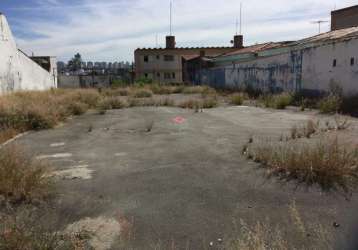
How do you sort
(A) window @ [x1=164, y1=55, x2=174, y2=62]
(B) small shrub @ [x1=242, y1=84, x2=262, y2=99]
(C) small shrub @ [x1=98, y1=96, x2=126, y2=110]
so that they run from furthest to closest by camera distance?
(A) window @ [x1=164, y1=55, x2=174, y2=62]
(B) small shrub @ [x1=242, y1=84, x2=262, y2=99]
(C) small shrub @ [x1=98, y1=96, x2=126, y2=110]

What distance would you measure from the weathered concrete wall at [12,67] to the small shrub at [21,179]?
646 inches

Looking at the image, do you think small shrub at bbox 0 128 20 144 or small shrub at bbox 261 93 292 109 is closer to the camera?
small shrub at bbox 0 128 20 144

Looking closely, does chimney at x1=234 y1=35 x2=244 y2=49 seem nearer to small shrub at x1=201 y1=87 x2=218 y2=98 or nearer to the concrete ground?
small shrub at x1=201 y1=87 x2=218 y2=98

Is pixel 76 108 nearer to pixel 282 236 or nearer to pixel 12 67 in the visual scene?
pixel 12 67

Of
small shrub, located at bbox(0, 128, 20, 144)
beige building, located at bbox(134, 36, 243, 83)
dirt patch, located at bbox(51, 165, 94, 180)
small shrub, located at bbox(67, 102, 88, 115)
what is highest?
beige building, located at bbox(134, 36, 243, 83)

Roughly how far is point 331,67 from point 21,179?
15.9m

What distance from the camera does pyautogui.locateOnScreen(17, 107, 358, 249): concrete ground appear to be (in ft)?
12.4

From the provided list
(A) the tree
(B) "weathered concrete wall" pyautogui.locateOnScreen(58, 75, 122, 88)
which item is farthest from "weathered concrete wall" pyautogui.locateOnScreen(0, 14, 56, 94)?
(A) the tree

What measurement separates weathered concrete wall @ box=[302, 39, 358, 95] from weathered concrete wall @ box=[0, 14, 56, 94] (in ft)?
56.0

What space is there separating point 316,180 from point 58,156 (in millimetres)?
5164

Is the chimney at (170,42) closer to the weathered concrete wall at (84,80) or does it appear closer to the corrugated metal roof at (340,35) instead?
the weathered concrete wall at (84,80)

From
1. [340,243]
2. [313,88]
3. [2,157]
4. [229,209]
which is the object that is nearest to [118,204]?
[229,209]

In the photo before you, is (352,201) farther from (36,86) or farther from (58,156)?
(36,86)

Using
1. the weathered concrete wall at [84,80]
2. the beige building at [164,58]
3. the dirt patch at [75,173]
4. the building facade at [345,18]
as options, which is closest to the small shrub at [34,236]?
the dirt patch at [75,173]
